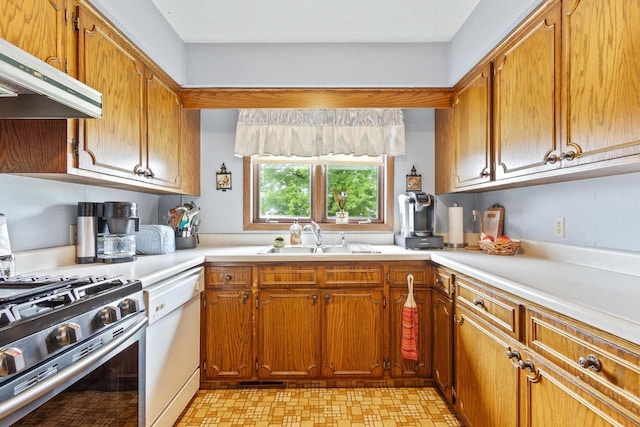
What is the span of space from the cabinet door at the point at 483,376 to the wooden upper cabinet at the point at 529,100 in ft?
2.53

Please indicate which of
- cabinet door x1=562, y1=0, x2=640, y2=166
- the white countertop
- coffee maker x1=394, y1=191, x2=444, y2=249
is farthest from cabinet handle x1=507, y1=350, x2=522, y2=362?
coffee maker x1=394, y1=191, x2=444, y2=249

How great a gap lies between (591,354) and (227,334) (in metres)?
1.86

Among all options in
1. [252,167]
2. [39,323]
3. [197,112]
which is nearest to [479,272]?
[39,323]

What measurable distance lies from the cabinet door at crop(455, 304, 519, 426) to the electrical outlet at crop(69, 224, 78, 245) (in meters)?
2.04

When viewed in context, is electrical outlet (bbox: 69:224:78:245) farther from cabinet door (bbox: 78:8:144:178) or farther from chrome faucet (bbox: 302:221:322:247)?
chrome faucet (bbox: 302:221:322:247)

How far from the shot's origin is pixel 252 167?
284 cm

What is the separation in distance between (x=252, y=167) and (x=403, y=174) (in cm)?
123

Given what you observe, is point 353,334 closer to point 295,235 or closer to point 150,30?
point 295,235

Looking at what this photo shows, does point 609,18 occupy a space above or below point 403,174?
above

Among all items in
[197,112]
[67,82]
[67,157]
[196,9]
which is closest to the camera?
[67,82]

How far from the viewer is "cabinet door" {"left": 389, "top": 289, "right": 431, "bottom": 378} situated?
86.4 inches

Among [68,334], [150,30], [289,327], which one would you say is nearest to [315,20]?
[150,30]

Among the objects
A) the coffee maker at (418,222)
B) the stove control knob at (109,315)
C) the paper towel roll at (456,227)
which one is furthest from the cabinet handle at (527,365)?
the stove control knob at (109,315)

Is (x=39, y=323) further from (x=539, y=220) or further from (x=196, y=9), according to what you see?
(x=539, y=220)
